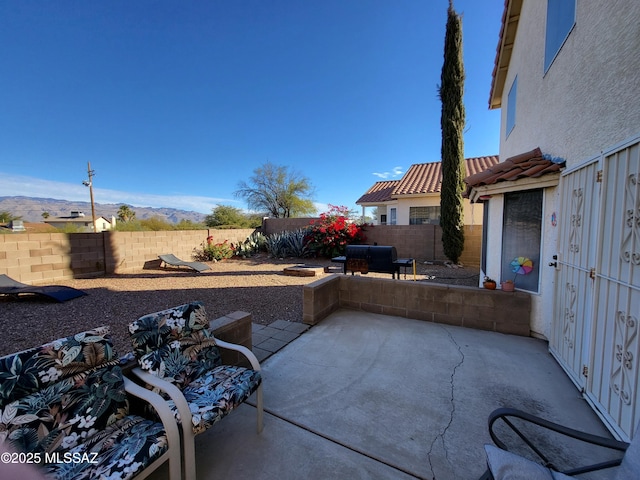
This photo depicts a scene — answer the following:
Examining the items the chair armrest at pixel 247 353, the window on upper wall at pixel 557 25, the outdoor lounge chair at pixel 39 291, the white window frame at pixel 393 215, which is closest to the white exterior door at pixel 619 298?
the window on upper wall at pixel 557 25

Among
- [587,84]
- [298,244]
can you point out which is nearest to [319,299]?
[587,84]

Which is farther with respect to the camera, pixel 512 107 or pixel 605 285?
pixel 512 107

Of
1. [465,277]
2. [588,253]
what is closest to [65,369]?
[588,253]

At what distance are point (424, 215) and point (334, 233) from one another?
5.29 m

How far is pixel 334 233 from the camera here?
11.2m

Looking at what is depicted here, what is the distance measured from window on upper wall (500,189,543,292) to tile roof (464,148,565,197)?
456 mm

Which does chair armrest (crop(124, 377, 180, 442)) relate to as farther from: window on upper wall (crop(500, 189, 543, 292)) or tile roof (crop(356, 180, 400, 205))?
tile roof (crop(356, 180, 400, 205))

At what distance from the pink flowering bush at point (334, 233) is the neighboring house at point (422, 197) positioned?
3.35 meters

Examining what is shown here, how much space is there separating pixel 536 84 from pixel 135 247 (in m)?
11.5

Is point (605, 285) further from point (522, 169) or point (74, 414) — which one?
point (74, 414)

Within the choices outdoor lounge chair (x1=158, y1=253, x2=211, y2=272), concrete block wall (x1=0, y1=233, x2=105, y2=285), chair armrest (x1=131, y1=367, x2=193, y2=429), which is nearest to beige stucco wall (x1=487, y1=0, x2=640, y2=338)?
chair armrest (x1=131, y1=367, x2=193, y2=429)

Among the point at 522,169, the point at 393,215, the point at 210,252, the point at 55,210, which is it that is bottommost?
the point at 210,252

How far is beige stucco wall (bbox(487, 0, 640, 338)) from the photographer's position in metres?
2.06

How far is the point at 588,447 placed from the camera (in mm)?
1951
